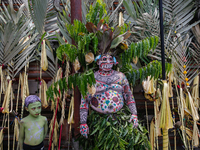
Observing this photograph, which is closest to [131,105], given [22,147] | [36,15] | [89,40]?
[89,40]

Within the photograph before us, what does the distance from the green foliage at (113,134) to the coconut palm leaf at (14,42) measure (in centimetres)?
154

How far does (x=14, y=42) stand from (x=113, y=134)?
2042 mm

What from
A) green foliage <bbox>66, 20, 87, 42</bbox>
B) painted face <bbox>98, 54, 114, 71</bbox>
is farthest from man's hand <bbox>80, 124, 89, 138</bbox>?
green foliage <bbox>66, 20, 87, 42</bbox>

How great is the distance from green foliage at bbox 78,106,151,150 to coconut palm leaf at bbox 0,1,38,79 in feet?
5.07

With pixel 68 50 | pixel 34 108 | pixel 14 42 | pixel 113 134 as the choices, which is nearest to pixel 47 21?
pixel 14 42

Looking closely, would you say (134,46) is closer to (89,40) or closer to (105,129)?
(89,40)

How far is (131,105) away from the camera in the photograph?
2283mm

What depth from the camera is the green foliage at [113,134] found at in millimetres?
2023

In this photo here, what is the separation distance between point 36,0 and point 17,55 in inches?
41.6

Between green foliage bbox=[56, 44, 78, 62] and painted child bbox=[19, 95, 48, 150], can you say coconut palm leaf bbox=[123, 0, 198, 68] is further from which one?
painted child bbox=[19, 95, 48, 150]

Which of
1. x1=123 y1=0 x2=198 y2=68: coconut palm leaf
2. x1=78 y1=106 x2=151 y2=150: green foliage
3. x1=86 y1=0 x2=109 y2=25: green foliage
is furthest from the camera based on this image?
x1=123 y1=0 x2=198 y2=68: coconut palm leaf

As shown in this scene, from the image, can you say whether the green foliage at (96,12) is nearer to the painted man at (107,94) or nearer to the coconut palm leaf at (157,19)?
the painted man at (107,94)

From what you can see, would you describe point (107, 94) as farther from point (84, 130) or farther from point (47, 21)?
point (47, 21)

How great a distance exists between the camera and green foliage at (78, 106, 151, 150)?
2.02 meters
